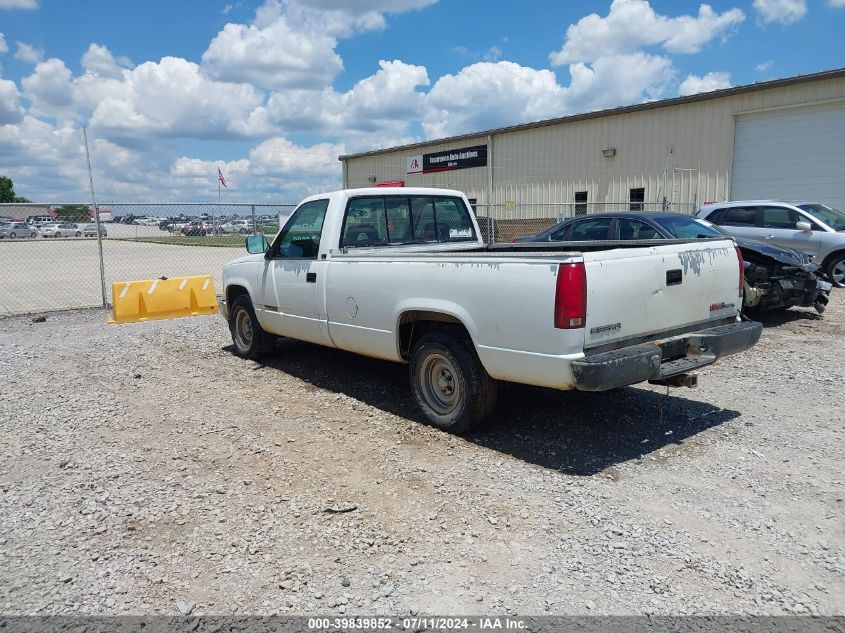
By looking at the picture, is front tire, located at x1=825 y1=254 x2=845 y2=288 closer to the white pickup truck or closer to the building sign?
the white pickup truck

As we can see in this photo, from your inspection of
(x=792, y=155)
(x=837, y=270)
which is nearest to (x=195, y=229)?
(x=837, y=270)

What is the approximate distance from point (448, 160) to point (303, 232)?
24.1 metres

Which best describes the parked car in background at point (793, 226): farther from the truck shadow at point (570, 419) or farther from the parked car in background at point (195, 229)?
the parked car in background at point (195, 229)

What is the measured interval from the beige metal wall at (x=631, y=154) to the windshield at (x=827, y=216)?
5.51 m

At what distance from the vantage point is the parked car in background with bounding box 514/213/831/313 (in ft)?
29.7

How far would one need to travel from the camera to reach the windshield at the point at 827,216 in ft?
41.8

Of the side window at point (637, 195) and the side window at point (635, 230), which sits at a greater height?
the side window at point (637, 195)

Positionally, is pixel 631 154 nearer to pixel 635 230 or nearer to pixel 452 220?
pixel 635 230

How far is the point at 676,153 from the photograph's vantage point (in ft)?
67.1

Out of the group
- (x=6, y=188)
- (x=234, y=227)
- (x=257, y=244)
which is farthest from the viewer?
(x=6, y=188)

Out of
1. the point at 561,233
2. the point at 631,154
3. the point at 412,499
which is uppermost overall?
the point at 631,154

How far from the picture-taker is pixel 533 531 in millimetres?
3697

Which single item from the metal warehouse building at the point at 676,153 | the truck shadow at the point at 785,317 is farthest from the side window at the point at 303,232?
the metal warehouse building at the point at 676,153

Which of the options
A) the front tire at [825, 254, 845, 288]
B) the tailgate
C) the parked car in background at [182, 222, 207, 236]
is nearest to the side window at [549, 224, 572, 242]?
the tailgate
